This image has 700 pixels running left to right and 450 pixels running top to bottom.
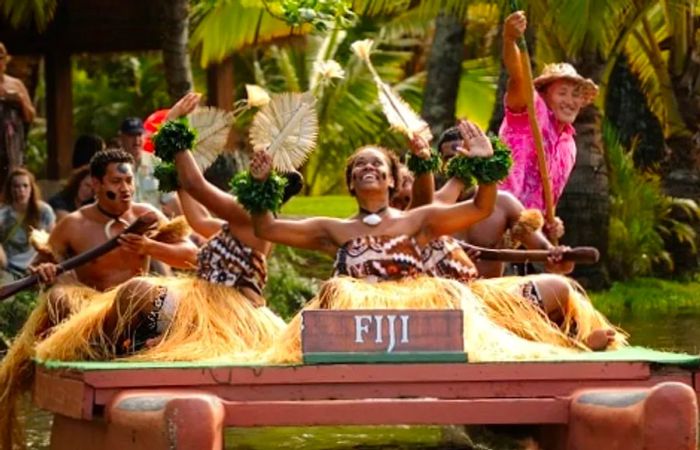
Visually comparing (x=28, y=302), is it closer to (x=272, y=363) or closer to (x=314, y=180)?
(x=272, y=363)

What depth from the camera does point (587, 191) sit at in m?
15.8

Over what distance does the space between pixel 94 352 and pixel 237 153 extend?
6790 millimetres

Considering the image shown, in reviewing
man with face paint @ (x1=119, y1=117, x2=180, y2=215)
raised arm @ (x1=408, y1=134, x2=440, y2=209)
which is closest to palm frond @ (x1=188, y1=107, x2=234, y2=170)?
raised arm @ (x1=408, y1=134, x2=440, y2=209)

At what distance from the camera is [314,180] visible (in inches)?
957

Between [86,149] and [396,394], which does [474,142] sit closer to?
[396,394]

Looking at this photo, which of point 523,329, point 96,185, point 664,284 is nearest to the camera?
point 523,329

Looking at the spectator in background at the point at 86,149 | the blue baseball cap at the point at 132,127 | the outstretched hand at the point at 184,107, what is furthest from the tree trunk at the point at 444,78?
the outstretched hand at the point at 184,107

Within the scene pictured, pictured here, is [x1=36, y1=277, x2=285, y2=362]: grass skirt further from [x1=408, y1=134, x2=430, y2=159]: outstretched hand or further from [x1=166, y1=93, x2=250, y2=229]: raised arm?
[x1=408, y1=134, x2=430, y2=159]: outstretched hand

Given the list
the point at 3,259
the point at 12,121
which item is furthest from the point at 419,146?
the point at 12,121

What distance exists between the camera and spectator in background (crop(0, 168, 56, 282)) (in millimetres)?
12555

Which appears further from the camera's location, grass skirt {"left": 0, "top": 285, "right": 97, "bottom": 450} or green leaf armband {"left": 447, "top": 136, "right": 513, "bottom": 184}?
grass skirt {"left": 0, "top": 285, "right": 97, "bottom": 450}

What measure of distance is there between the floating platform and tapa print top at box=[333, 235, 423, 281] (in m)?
0.81

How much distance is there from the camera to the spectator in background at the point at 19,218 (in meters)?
12.6

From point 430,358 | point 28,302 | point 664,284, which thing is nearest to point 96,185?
point 430,358
